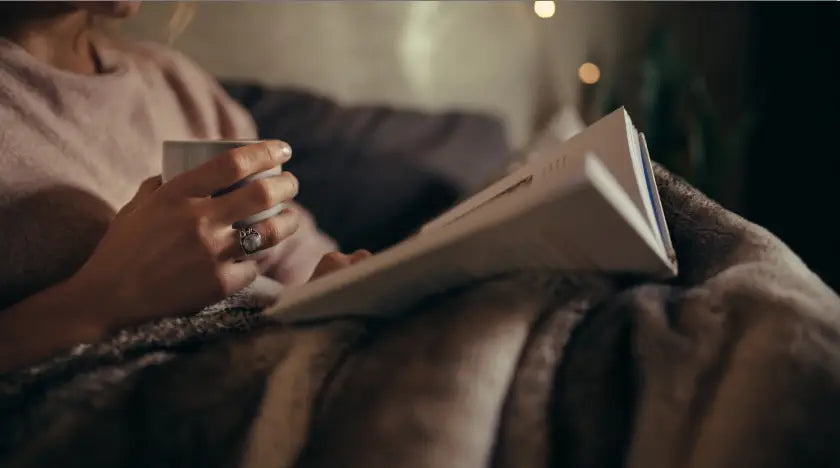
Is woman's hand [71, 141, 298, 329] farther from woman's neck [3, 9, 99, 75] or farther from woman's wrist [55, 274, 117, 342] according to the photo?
woman's neck [3, 9, 99, 75]

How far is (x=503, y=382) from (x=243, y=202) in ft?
0.90

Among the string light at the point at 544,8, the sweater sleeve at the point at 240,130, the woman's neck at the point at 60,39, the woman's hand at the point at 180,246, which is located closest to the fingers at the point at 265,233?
the woman's hand at the point at 180,246

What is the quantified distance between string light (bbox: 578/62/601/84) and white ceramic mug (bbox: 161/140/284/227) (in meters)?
1.30

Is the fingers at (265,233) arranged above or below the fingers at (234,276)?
above

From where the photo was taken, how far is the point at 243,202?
0.54 meters

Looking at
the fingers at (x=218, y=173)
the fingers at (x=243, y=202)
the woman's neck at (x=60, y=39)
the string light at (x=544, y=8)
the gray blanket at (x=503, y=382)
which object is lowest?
the string light at (x=544, y=8)

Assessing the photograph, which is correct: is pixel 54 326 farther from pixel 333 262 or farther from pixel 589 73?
pixel 589 73

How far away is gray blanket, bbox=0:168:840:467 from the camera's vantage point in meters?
0.34

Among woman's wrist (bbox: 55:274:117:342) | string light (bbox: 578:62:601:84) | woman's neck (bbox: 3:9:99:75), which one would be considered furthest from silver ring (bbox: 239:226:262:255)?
string light (bbox: 578:62:601:84)

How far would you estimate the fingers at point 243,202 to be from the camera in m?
0.54

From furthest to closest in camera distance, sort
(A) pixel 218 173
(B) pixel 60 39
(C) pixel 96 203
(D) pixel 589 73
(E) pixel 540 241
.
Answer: (D) pixel 589 73 < (B) pixel 60 39 < (C) pixel 96 203 < (A) pixel 218 173 < (E) pixel 540 241

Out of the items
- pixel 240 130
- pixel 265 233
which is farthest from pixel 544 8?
pixel 265 233

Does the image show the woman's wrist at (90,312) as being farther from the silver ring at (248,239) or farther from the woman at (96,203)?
the silver ring at (248,239)

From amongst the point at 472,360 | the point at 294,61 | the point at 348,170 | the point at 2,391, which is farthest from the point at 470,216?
the point at 294,61
